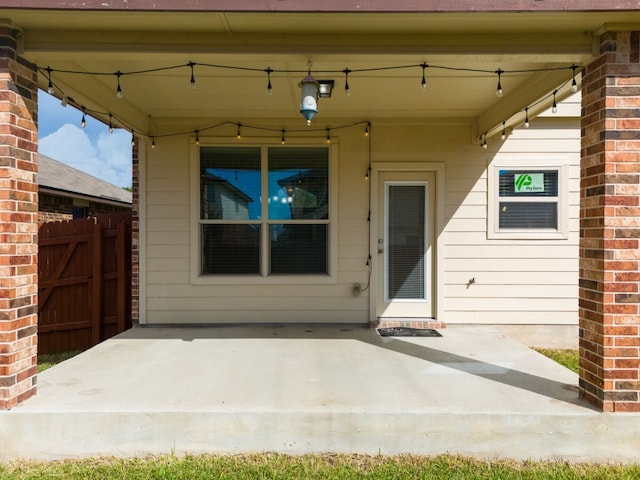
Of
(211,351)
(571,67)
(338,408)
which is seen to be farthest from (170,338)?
(571,67)

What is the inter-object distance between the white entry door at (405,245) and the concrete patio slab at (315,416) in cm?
173

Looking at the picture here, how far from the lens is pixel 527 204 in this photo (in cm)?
511

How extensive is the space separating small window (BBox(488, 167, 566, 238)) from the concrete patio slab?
216cm

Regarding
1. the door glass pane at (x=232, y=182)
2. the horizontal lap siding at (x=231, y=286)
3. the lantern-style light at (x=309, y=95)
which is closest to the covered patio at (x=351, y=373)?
the lantern-style light at (x=309, y=95)

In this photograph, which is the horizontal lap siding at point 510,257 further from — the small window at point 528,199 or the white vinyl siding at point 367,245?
the small window at point 528,199

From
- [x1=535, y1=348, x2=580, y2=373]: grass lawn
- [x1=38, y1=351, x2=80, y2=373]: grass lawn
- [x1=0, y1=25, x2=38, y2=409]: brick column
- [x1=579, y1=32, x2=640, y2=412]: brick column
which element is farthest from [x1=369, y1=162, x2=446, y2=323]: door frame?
[x1=38, y1=351, x2=80, y2=373]: grass lawn

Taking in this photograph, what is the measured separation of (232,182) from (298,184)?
0.84m

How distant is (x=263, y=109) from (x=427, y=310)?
10.4 feet

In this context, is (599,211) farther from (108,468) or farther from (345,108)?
(108,468)

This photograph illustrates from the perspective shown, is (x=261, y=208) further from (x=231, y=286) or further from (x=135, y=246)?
(x=135, y=246)

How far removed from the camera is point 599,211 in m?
2.70

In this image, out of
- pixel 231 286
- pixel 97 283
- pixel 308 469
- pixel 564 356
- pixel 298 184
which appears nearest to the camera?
pixel 308 469

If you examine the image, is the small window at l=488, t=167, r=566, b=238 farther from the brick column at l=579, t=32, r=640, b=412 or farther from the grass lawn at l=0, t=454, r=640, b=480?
the grass lawn at l=0, t=454, r=640, b=480

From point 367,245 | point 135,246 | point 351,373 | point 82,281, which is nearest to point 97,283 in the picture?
point 82,281
